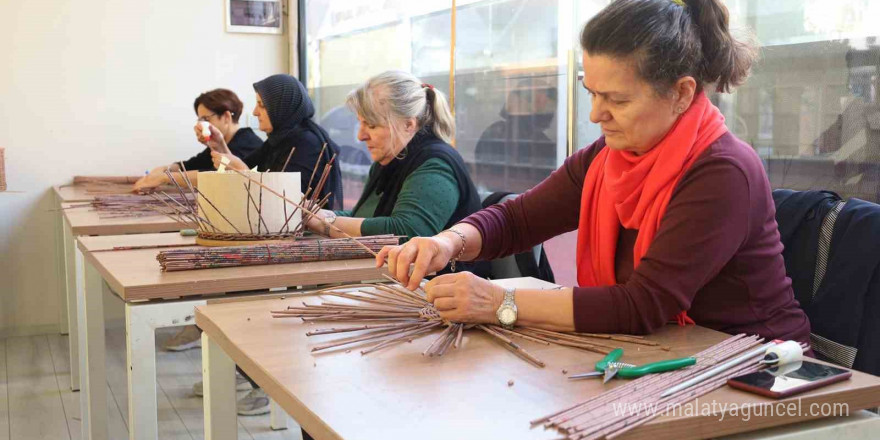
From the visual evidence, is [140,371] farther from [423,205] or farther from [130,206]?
[130,206]

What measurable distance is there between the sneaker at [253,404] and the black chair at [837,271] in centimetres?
233

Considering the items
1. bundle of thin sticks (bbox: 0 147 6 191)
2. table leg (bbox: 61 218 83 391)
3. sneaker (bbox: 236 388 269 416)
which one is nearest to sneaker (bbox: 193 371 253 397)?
sneaker (bbox: 236 388 269 416)

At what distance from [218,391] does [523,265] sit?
130 cm

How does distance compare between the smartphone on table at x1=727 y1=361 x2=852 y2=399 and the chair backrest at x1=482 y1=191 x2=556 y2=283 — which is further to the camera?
the chair backrest at x1=482 y1=191 x2=556 y2=283

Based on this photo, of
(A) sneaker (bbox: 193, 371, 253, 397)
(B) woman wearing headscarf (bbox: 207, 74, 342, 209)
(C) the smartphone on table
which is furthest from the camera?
(B) woman wearing headscarf (bbox: 207, 74, 342, 209)

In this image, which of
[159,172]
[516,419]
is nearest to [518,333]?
[516,419]

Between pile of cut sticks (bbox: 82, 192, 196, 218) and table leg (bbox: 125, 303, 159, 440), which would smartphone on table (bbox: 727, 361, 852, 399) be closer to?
table leg (bbox: 125, 303, 159, 440)

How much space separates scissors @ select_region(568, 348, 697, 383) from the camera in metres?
1.15

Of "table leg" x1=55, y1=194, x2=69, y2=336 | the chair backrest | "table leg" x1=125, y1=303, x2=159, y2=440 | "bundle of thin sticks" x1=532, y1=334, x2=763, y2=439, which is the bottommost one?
"table leg" x1=55, y1=194, x2=69, y2=336

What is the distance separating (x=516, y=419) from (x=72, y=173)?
4571mm

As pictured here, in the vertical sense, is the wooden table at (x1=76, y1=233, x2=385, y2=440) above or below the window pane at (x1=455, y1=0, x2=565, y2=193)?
below

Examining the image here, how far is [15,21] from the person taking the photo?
15.5 ft

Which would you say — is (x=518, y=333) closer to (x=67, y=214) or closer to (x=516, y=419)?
(x=516, y=419)

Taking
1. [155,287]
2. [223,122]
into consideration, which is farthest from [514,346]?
[223,122]
